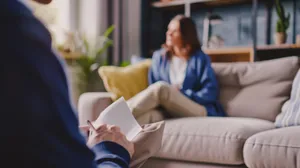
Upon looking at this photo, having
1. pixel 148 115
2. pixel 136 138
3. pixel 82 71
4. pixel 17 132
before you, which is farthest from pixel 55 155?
pixel 82 71

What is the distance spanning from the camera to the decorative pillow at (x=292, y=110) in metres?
2.04

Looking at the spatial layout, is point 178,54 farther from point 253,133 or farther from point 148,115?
point 253,133

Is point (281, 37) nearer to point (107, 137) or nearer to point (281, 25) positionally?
point (281, 25)

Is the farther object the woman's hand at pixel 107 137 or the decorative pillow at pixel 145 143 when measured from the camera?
the decorative pillow at pixel 145 143

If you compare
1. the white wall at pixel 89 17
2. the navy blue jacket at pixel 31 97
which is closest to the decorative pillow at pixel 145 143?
the navy blue jacket at pixel 31 97

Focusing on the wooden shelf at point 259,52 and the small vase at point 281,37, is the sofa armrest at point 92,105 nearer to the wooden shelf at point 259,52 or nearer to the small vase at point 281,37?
the wooden shelf at point 259,52

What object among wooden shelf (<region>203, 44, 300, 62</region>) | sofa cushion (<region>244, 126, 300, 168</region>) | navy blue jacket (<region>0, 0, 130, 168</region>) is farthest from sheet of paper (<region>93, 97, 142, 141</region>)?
wooden shelf (<region>203, 44, 300, 62</region>)

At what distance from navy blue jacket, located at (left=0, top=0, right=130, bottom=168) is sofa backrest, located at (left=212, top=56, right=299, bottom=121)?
6.52 ft

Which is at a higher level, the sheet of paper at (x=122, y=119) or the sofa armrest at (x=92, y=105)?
the sheet of paper at (x=122, y=119)

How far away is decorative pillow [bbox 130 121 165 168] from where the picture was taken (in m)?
0.97

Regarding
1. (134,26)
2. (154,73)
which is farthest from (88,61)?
(154,73)

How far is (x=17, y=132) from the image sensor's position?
1.66ft

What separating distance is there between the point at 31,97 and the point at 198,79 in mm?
2237

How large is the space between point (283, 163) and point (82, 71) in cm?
248
